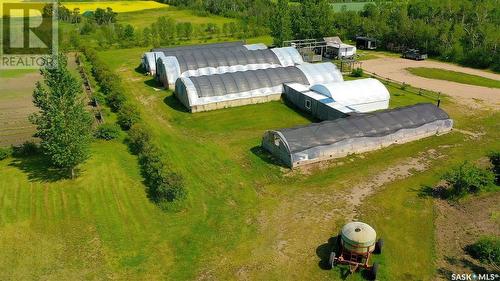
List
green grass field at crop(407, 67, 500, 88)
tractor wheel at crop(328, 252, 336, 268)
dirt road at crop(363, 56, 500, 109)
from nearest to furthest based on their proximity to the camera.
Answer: tractor wheel at crop(328, 252, 336, 268)
dirt road at crop(363, 56, 500, 109)
green grass field at crop(407, 67, 500, 88)

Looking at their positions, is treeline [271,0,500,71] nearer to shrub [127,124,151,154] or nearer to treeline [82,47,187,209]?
treeline [82,47,187,209]

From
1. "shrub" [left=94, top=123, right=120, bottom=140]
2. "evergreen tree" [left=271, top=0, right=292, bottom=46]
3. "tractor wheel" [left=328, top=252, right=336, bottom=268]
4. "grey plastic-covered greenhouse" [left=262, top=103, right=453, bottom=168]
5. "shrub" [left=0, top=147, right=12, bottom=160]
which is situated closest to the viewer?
"tractor wheel" [left=328, top=252, right=336, bottom=268]

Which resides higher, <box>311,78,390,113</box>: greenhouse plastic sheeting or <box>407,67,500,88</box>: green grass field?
<box>407,67,500,88</box>: green grass field

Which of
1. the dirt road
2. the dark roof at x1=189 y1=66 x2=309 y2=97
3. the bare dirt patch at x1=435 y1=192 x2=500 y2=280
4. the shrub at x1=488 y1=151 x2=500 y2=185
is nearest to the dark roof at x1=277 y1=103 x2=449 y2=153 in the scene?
the shrub at x1=488 y1=151 x2=500 y2=185

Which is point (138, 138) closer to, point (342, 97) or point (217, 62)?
point (342, 97)

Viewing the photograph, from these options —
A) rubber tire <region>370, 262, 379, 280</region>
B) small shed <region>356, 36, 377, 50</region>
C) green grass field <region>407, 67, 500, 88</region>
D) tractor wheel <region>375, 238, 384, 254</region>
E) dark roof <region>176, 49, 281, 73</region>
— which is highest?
small shed <region>356, 36, 377, 50</region>

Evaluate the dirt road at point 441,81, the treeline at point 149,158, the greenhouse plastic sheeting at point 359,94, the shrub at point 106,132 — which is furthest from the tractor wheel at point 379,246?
the dirt road at point 441,81

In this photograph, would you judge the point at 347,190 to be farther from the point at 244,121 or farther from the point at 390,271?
the point at 244,121

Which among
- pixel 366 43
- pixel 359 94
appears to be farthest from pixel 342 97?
pixel 366 43

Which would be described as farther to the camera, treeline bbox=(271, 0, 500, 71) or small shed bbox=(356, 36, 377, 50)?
small shed bbox=(356, 36, 377, 50)
